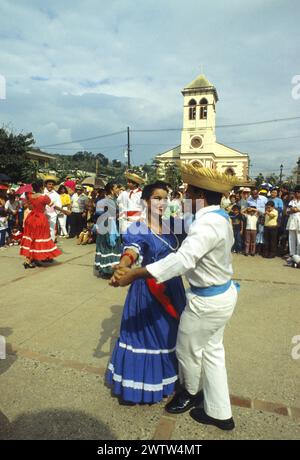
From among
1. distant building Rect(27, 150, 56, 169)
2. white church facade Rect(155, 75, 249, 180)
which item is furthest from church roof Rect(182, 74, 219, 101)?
distant building Rect(27, 150, 56, 169)

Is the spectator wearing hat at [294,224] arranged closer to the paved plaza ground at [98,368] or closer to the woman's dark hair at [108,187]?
the paved plaza ground at [98,368]

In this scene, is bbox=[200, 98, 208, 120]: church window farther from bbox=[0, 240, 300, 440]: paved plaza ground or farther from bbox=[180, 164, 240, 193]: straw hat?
bbox=[180, 164, 240, 193]: straw hat

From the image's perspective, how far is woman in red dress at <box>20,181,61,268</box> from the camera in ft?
21.8

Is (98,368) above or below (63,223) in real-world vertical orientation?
below

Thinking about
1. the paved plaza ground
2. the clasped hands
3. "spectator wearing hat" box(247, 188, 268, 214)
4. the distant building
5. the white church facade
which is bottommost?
the paved plaza ground

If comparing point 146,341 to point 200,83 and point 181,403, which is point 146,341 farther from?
point 200,83

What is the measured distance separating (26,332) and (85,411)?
64.1 inches

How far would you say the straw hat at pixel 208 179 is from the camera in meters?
2.07

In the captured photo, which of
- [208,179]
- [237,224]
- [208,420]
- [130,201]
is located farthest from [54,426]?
[237,224]

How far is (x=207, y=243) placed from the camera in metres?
1.89

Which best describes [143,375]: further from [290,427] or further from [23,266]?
[23,266]

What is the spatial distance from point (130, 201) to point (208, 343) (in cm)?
524

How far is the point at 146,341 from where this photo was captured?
7.64 feet

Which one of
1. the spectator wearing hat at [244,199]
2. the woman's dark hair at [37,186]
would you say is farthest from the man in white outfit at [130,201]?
the spectator wearing hat at [244,199]
